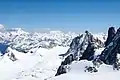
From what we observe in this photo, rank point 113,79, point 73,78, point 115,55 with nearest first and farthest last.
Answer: point 113,79, point 73,78, point 115,55

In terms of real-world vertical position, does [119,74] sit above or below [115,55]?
below

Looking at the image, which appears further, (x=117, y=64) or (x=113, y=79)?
(x=117, y=64)

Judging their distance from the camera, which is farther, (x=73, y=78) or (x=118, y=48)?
(x=118, y=48)

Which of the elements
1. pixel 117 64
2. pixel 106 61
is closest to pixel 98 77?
pixel 117 64

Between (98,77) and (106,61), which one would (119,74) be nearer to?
(98,77)

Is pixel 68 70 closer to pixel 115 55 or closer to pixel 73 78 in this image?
pixel 73 78

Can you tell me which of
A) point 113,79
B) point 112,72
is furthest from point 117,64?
point 113,79

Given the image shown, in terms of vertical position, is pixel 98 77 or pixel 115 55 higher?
pixel 115 55

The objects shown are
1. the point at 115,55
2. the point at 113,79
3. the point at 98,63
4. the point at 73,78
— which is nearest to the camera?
the point at 113,79

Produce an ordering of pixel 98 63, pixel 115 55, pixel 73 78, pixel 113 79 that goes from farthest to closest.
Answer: pixel 115 55
pixel 98 63
pixel 73 78
pixel 113 79
